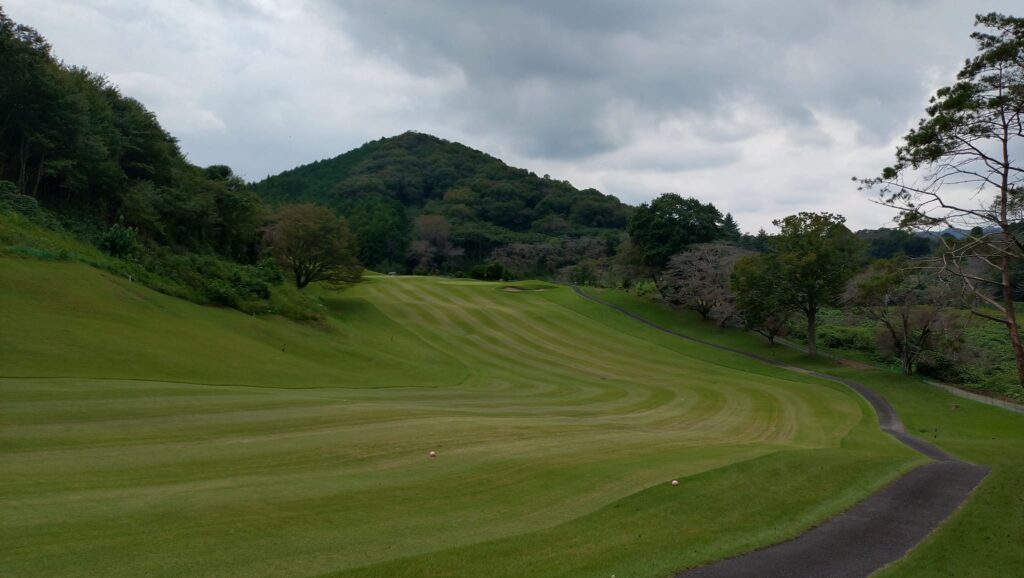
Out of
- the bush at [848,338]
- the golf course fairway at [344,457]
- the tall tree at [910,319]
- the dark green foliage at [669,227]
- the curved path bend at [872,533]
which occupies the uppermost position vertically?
the dark green foliage at [669,227]

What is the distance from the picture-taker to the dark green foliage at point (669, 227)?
6912 centimetres

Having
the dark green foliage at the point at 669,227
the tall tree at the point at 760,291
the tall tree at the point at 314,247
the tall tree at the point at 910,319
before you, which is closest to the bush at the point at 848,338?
the tall tree at the point at 760,291

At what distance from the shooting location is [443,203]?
156 m

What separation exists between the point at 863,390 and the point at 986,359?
8831mm

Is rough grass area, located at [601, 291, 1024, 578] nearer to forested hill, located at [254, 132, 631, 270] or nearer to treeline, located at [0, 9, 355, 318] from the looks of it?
treeline, located at [0, 9, 355, 318]

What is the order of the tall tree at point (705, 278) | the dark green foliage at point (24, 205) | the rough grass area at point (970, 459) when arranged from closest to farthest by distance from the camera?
the rough grass area at point (970, 459) < the dark green foliage at point (24, 205) < the tall tree at point (705, 278)

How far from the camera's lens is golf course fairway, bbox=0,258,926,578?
27.9 feet

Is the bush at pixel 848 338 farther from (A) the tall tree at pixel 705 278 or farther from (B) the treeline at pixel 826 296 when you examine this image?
(A) the tall tree at pixel 705 278

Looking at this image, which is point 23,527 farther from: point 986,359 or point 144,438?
point 986,359

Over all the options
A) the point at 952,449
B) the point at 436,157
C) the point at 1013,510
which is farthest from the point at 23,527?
the point at 436,157

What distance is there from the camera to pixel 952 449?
20562 millimetres

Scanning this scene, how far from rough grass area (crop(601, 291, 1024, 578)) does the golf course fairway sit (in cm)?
184

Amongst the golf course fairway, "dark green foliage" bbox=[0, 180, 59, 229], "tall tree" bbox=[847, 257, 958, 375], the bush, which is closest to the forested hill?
the bush

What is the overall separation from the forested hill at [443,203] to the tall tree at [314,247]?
50110 mm
